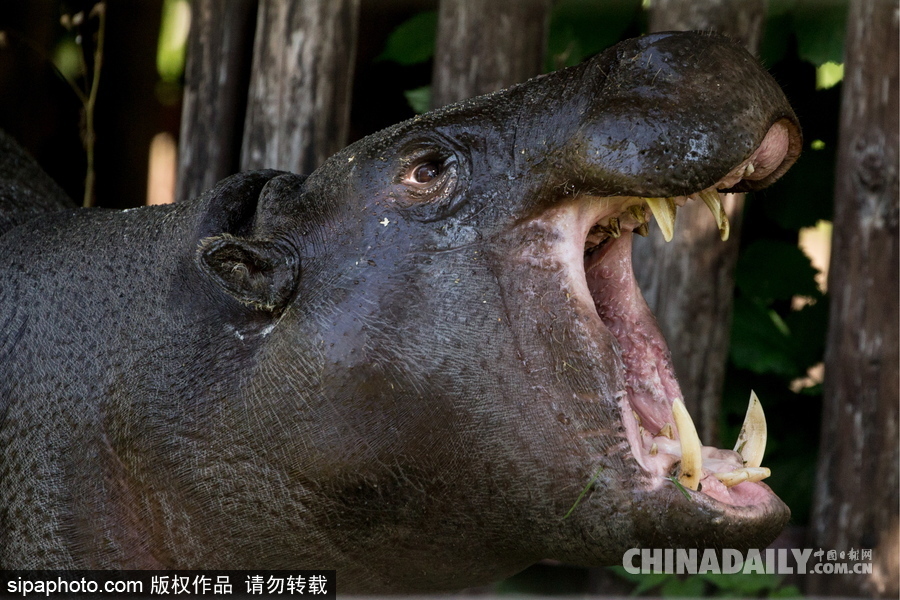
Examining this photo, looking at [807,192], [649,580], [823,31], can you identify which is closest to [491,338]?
[649,580]

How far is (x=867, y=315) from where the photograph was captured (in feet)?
10.5

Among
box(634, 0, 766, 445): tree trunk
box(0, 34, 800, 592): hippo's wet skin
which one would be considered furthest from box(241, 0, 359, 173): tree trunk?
box(0, 34, 800, 592): hippo's wet skin

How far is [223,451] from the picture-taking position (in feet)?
6.00

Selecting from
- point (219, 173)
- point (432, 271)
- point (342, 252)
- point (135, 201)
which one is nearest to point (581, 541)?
point (432, 271)

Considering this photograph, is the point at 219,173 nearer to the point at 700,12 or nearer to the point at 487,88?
the point at 487,88

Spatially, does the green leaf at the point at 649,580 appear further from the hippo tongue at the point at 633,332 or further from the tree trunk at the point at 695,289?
the hippo tongue at the point at 633,332

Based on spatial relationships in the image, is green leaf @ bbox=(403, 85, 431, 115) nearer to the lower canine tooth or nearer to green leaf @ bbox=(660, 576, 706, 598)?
green leaf @ bbox=(660, 576, 706, 598)

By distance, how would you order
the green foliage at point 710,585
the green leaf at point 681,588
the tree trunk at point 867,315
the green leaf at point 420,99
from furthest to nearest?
1. the green leaf at point 420,99
2. the green leaf at point 681,588
3. the green foliage at point 710,585
4. the tree trunk at point 867,315

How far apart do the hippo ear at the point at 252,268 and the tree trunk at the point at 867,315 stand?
209 cm

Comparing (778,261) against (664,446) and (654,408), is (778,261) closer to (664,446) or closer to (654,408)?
(654,408)

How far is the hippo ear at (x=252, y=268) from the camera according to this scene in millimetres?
1832

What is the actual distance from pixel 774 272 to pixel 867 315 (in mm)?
723

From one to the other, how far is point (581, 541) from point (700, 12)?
202 cm

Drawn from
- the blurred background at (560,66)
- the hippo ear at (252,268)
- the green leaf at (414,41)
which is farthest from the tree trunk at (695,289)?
the hippo ear at (252,268)
